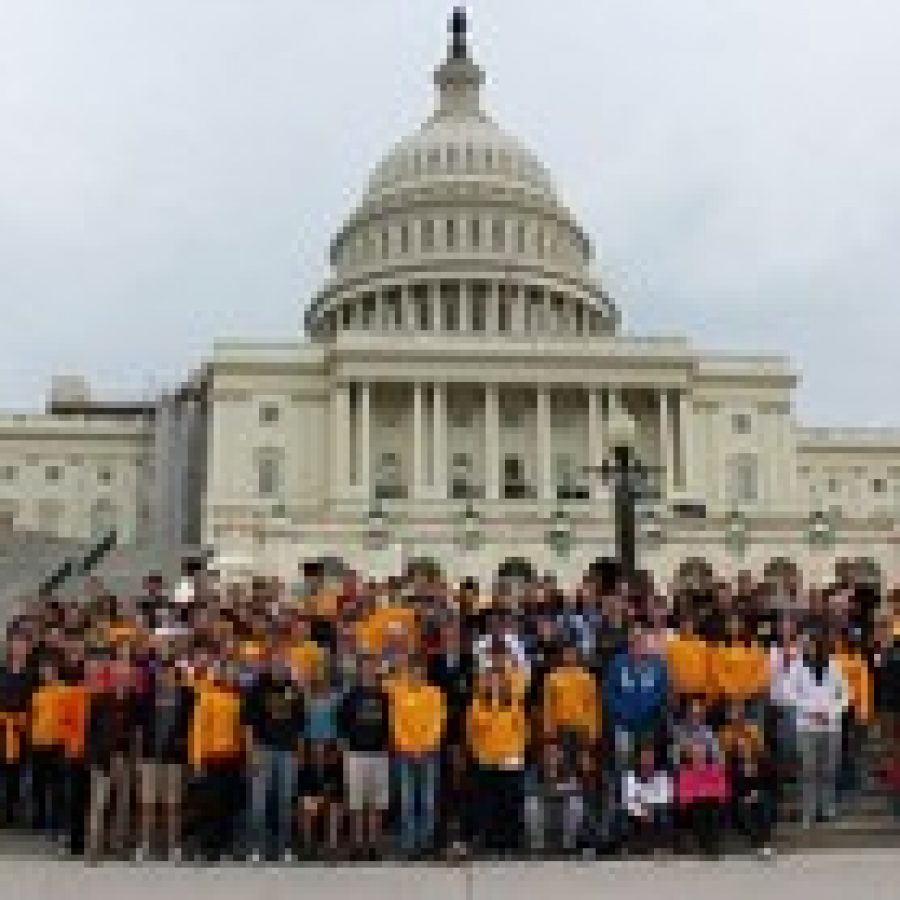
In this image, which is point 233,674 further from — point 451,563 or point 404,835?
point 451,563

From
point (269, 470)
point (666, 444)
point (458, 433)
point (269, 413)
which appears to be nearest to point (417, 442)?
point (458, 433)

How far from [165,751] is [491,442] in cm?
6361

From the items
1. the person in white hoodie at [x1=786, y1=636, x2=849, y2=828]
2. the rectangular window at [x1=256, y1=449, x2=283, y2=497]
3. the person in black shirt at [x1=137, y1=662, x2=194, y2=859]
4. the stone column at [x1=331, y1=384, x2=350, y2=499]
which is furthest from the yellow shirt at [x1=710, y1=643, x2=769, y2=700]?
the rectangular window at [x1=256, y1=449, x2=283, y2=497]

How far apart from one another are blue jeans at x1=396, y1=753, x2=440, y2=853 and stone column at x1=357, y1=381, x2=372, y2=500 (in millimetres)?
61188

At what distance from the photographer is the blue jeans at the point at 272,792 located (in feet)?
43.4

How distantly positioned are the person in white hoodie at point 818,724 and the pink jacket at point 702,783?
37.5 inches

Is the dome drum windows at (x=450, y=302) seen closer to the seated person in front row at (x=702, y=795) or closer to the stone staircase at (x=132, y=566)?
the stone staircase at (x=132, y=566)

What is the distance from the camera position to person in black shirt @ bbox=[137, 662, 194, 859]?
44.1ft

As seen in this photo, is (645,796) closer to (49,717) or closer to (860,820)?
(860,820)

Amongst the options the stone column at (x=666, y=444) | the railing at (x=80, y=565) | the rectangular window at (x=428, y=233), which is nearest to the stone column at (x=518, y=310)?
the rectangular window at (x=428, y=233)

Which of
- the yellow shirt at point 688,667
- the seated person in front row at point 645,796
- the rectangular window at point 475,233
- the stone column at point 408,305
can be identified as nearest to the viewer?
the seated person in front row at point 645,796

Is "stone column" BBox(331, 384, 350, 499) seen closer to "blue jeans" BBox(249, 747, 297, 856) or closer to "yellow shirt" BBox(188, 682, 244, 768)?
"yellow shirt" BBox(188, 682, 244, 768)

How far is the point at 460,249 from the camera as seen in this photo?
95.4 metres

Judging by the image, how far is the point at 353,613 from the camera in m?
15.2
